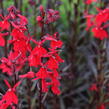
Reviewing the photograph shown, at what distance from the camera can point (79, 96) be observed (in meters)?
2.14

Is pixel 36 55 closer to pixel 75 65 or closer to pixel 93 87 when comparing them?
pixel 93 87

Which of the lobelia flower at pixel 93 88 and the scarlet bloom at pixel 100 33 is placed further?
the lobelia flower at pixel 93 88

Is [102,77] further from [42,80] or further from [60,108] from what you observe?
[42,80]

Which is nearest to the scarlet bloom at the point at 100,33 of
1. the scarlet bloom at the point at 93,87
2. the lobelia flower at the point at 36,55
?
the scarlet bloom at the point at 93,87

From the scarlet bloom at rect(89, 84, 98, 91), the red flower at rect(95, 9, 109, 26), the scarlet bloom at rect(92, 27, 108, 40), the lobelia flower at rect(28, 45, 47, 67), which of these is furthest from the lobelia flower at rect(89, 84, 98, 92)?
the lobelia flower at rect(28, 45, 47, 67)

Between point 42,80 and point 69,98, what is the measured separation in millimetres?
928

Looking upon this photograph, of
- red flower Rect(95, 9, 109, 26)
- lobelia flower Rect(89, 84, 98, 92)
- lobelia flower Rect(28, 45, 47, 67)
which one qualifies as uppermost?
red flower Rect(95, 9, 109, 26)

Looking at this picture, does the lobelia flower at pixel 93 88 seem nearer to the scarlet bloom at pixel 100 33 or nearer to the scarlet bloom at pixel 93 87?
the scarlet bloom at pixel 93 87

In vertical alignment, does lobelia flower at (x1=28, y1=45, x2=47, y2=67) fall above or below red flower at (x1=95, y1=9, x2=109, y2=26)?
below

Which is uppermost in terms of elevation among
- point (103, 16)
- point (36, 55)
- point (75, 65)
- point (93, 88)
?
point (103, 16)

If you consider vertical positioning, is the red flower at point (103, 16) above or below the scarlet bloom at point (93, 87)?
above

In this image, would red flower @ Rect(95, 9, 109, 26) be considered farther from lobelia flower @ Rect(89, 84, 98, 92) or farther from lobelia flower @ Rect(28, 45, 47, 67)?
lobelia flower @ Rect(28, 45, 47, 67)

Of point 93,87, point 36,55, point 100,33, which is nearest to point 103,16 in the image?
point 100,33

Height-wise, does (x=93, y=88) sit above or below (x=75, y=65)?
below
